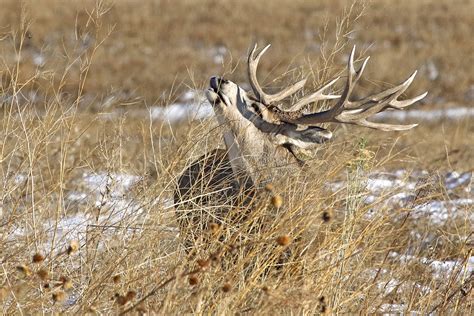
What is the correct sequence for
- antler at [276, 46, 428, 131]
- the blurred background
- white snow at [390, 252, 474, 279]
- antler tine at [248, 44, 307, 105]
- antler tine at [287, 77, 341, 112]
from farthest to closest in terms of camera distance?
the blurred background → antler tine at [248, 44, 307, 105] → antler tine at [287, 77, 341, 112] → antler at [276, 46, 428, 131] → white snow at [390, 252, 474, 279]

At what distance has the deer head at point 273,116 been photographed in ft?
18.2

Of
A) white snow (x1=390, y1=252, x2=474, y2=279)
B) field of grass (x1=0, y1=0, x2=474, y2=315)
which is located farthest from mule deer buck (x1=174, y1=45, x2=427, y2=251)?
white snow (x1=390, y1=252, x2=474, y2=279)

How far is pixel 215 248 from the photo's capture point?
4105mm

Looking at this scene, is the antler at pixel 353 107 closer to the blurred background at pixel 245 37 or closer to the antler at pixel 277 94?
the antler at pixel 277 94

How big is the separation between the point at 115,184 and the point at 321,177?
118 cm

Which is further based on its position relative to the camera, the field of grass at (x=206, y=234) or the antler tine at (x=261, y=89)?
the antler tine at (x=261, y=89)

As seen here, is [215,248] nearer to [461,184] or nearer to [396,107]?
[396,107]

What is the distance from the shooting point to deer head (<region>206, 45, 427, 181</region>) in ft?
18.2

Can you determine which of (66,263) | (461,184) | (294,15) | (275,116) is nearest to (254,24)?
(294,15)

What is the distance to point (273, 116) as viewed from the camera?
233 inches

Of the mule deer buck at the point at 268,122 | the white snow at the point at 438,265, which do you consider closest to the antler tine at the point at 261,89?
the mule deer buck at the point at 268,122

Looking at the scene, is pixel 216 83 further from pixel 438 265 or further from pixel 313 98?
pixel 438 265

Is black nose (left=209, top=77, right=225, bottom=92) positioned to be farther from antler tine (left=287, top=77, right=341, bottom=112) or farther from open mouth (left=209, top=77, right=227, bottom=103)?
antler tine (left=287, top=77, right=341, bottom=112)

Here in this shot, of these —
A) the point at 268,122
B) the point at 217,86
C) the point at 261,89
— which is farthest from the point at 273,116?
the point at 217,86
